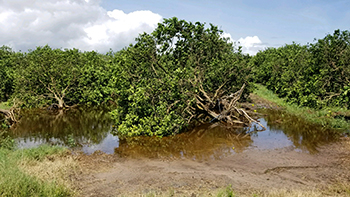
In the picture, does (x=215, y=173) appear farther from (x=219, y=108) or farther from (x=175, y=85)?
(x=219, y=108)

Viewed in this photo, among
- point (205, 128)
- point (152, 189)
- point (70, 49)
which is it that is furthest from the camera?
point (70, 49)

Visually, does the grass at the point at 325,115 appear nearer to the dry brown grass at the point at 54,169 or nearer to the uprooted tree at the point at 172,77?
the uprooted tree at the point at 172,77

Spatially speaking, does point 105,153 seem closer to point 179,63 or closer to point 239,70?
point 179,63

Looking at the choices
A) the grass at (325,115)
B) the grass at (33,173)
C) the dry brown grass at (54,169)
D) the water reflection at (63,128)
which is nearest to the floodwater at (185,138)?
the water reflection at (63,128)

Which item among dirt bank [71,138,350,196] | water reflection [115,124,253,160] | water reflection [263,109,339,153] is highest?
water reflection [263,109,339,153]

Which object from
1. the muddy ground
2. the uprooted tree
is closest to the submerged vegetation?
the uprooted tree

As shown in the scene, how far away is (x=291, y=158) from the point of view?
12.1m

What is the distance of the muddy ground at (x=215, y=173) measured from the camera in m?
8.76

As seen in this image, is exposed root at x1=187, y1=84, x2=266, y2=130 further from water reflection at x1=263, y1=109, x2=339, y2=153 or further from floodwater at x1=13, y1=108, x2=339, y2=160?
water reflection at x1=263, y1=109, x2=339, y2=153

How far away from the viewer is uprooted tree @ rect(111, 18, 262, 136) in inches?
613

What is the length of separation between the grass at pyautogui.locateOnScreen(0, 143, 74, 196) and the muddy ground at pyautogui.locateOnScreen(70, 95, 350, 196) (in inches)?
31.3

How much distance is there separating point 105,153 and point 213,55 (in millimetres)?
10831

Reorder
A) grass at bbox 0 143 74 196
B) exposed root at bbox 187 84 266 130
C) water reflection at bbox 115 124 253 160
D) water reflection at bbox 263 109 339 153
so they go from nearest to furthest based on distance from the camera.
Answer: grass at bbox 0 143 74 196, water reflection at bbox 115 124 253 160, water reflection at bbox 263 109 339 153, exposed root at bbox 187 84 266 130

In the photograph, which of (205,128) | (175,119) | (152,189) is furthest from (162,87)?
(152,189)
